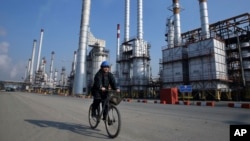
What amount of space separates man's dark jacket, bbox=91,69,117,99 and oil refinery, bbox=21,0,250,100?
84.1 ft

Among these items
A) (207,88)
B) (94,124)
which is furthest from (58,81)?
(94,124)

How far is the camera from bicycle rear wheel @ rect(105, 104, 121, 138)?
163 inches

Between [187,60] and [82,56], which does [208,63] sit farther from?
[82,56]

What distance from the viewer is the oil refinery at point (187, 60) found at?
29953 mm

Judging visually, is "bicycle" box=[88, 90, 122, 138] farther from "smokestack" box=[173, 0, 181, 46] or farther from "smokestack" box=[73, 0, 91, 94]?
"smokestack" box=[73, 0, 91, 94]

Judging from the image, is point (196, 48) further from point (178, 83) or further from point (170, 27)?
point (170, 27)

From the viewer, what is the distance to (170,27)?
150ft

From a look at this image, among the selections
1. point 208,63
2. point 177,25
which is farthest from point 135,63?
point 208,63

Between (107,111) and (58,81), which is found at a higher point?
(58,81)

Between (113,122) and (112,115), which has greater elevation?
(112,115)

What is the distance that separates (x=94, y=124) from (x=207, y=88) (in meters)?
28.5

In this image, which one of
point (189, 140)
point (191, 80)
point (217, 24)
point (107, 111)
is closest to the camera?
point (189, 140)

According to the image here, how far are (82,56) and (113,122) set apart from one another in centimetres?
4114

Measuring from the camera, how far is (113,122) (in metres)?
4.36
